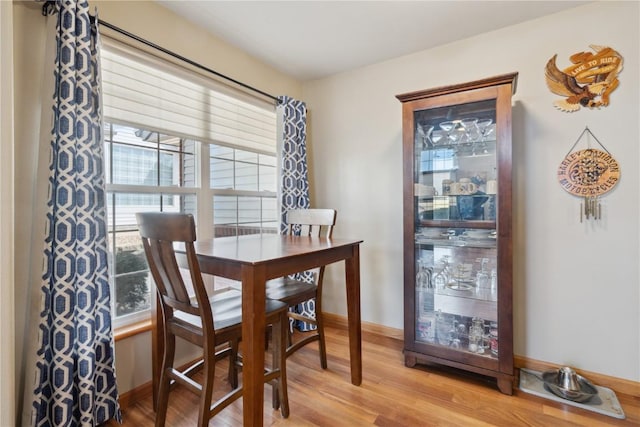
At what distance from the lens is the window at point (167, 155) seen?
5.76 ft

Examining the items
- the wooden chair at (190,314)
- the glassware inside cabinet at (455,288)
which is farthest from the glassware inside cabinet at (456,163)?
the wooden chair at (190,314)

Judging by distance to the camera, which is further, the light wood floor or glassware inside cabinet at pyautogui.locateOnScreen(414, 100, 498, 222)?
glassware inside cabinet at pyautogui.locateOnScreen(414, 100, 498, 222)

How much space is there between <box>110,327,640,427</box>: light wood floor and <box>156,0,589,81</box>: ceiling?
7.68 ft

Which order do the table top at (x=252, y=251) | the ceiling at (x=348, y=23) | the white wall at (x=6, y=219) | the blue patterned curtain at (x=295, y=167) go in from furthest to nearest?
A: the blue patterned curtain at (x=295, y=167) → the ceiling at (x=348, y=23) → the table top at (x=252, y=251) → the white wall at (x=6, y=219)

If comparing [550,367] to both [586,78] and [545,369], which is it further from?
[586,78]

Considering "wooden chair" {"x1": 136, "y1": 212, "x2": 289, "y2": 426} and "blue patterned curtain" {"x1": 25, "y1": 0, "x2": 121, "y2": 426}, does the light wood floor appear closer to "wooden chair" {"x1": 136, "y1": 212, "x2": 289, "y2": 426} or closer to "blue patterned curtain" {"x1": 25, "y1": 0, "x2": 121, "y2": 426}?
"wooden chair" {"x1": 136, "y1": 212, "x2": 289, "y2": 426}

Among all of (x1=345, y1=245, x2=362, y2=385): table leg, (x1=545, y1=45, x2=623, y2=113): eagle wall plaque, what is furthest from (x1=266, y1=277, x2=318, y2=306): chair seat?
(x1=545, y1=45, x2=623, y2=113): eagle wall plaque

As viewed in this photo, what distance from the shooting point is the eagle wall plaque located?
1.84m

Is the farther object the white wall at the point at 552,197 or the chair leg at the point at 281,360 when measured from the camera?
the white wall at the point at 552,197

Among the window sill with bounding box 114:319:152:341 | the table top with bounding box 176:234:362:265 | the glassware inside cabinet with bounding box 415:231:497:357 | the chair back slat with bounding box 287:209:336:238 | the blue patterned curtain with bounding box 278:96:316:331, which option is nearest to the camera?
the table top with bounding box 176:234:362:265

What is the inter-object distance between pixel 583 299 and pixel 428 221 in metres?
1.05

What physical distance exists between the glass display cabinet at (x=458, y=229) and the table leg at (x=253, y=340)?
1.18 metres

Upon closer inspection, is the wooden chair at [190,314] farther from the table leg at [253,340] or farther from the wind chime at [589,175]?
the wind chime at [589,175]

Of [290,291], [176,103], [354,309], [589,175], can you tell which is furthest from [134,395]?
[589,175]
